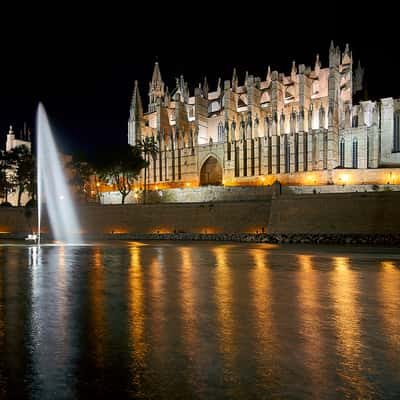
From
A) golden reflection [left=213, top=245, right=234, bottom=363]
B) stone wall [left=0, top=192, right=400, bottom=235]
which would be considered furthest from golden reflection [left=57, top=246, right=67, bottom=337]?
stone wall [left=0, top=192, right=400, bottom=235]

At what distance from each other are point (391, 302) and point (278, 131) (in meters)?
44.6

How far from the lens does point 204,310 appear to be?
29.0 ft

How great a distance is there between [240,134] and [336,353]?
51.8 meters

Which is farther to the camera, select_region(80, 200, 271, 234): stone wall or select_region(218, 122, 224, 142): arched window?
select_region(218, 122, 224, 142): arched window

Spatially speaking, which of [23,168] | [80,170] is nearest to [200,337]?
[23,168]

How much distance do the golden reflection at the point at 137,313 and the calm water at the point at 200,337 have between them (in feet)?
0.08

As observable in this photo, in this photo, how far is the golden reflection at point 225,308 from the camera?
6.24m

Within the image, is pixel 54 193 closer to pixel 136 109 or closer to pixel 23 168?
pixel 23 168

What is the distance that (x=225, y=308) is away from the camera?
9.04m

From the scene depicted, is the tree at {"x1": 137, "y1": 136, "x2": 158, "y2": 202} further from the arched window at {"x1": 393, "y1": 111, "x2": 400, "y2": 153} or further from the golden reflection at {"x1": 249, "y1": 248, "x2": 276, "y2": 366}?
the golden reflection at {"x1": 249, "y1": 248, "x2": 276, "y2": 366}

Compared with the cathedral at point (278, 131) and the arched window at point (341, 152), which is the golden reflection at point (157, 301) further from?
the arched window at point (341, 152)

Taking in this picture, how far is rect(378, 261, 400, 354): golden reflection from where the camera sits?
6793 millimetres

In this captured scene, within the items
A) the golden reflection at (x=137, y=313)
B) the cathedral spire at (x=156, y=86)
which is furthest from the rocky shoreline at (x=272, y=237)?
the cathedral spire at (x=156, y=86)

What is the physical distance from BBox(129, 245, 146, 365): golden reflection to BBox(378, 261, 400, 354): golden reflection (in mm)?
3534
